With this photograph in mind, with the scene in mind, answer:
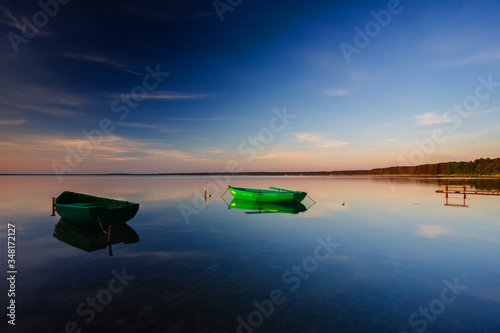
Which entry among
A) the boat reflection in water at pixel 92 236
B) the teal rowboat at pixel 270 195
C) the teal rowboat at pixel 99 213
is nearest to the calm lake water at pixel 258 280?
the boat reflection in water at pixel 92 236

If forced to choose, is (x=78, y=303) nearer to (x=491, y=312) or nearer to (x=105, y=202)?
(x=491, y=312)

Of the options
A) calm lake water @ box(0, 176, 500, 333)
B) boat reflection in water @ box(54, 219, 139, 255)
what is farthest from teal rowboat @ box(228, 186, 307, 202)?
boat reflection in water @ box(54, 219, 139, 255)

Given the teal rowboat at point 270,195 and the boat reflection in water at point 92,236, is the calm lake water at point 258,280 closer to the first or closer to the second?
the boat reflection in water at point 92,236

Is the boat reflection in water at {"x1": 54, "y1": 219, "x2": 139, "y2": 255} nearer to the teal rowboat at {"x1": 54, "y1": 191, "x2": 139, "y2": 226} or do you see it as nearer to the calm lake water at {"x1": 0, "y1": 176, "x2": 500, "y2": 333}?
the calm lake water at {"x1": 0, "y1": 176, "x2": 500, "y2": 333}

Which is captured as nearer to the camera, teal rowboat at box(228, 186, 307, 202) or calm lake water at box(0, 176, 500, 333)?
calm lake water at box(0, 176, 500, 333)

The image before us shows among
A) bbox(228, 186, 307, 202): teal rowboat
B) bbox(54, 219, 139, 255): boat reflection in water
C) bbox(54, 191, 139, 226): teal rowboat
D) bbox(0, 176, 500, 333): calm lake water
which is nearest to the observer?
bbox(0, 176, 500, 333): calm lake water

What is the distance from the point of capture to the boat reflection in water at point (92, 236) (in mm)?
14680

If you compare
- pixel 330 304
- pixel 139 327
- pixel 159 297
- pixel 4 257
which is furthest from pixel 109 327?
pixel 4 257

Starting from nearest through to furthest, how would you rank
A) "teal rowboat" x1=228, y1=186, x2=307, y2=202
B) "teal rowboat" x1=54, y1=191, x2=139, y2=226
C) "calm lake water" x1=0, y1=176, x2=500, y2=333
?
"calm lake water" x1=0, y1=176, x2=500, y2=333, "teal rowboat" x1=54, y1=191, x2=139, y2=226, "teal rowboat" x1=228, y1=186, x2=307, y2=202

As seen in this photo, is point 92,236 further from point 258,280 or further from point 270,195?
point 270,195

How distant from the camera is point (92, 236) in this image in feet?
54.5

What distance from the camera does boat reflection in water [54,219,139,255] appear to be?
48.2 feet

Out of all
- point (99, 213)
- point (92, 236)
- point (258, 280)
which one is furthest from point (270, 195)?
point (258, 280)

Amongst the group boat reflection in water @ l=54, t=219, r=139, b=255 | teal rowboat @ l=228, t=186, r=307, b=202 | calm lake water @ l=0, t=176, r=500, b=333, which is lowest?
boat reflection in water @ l=54, t=219, r=139, b=255
